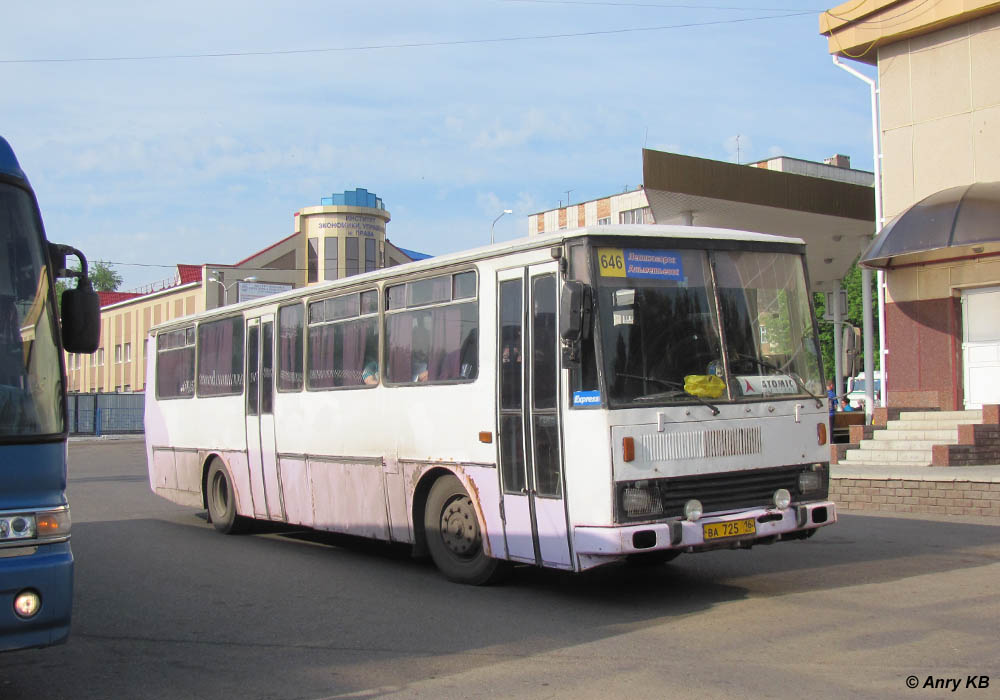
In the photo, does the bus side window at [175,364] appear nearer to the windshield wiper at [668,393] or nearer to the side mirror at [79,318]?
the windshield wiper at [668,393]

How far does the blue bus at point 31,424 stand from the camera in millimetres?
5301

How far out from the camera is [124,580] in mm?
10148

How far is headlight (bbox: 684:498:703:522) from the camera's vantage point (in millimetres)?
8078

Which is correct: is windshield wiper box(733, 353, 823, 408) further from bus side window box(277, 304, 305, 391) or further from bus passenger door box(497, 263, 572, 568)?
bus side window box(277, 304, 305, 391)

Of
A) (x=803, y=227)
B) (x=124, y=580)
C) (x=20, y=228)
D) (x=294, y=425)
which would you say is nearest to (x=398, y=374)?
(x=294, y=425)

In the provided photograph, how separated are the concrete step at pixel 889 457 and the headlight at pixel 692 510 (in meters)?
10.7

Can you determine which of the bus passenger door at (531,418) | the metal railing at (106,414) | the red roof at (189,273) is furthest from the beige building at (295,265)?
the bus passenger door at (531,418)

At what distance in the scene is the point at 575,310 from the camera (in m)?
7.84

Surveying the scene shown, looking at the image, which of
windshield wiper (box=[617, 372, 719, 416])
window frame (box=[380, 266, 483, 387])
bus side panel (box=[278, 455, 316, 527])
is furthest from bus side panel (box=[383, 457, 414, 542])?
windshield wiper (box=[617, 372, 719, 416])

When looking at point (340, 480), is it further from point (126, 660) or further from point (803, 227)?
point (803, 227)

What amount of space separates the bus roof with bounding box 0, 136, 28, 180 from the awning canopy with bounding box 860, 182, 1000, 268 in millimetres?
14525

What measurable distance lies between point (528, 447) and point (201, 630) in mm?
2853

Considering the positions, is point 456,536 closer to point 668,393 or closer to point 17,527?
point 668,393

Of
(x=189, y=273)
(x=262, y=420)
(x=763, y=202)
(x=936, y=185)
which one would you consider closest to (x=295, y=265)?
(x=189, y=273)
